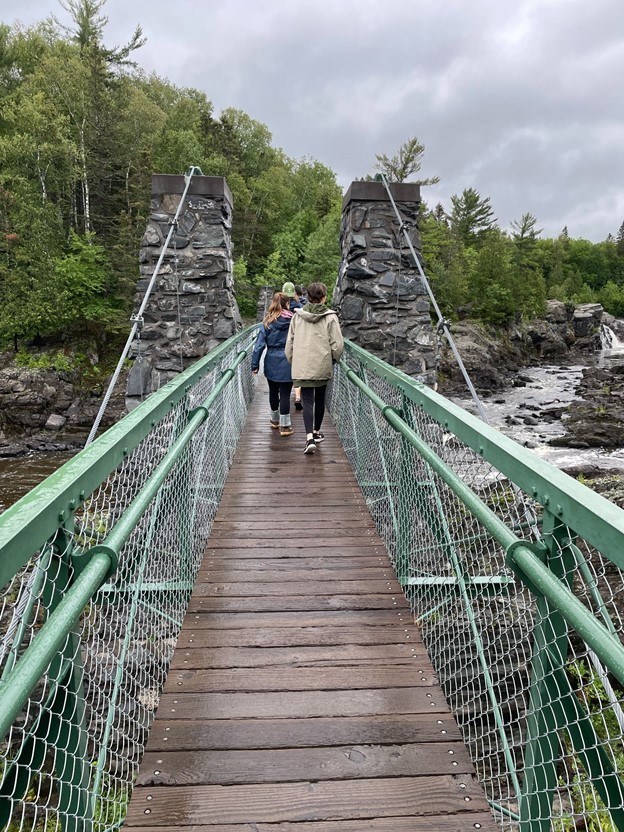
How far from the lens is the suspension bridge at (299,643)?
138 cm

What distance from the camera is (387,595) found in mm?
3096

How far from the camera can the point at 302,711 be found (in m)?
2.24

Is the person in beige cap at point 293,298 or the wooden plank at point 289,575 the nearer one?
the wooden plank at point 289,575

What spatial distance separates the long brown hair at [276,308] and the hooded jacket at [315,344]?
77cm

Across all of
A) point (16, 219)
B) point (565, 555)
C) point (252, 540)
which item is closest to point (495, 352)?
point (16, 219)

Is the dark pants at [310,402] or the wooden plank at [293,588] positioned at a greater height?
the dark pants at [310,402]

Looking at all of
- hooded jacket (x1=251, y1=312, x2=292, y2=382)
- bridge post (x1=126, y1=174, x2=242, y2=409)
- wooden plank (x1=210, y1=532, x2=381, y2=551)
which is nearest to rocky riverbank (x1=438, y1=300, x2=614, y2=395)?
bridge post (x1=126, y1=174, x2=242, y2=409)

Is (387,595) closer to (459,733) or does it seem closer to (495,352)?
(459,733)

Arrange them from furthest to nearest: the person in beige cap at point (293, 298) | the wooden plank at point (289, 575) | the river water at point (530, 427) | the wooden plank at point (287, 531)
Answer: the river water at point (530, 427)
the person in beige cap at point (293, 298)
the wooden plank at point (287, 531)
the wooden plank at point (289, 575)

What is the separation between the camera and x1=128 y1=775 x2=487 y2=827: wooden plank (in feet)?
5.82

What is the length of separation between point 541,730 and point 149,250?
685 cm

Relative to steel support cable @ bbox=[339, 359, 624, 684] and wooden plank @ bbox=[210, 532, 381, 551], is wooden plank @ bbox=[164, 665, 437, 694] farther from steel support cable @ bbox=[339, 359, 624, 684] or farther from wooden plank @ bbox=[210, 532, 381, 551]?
Result: wooden plank @ bbox=[210, 532, 381, 551]

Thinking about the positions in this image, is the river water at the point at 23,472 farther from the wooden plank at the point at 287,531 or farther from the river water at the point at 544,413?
the river water at the point at 544,413

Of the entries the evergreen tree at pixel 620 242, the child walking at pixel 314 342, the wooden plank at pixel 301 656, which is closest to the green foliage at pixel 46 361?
the child walking at pixel 314 342
